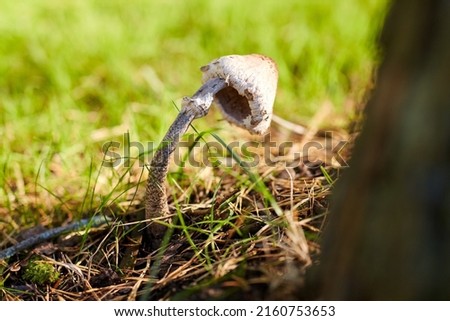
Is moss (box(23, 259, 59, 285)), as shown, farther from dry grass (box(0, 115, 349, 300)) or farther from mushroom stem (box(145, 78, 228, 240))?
mushroom stem (box(145, 78, 228, 240))

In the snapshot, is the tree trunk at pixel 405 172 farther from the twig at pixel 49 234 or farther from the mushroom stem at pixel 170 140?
the twig at pixel 49 234

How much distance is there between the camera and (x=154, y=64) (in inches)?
182

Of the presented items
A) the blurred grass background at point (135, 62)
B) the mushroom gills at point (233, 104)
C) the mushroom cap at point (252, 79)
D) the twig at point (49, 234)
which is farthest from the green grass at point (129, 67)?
the mushroom cap at point (252, 79)

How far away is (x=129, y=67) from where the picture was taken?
4.46m

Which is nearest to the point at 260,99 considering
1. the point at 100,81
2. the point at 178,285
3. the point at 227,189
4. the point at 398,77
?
the point at 227,189

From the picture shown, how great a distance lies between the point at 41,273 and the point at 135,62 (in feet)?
8.51

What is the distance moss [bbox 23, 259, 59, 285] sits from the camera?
2.27 metres

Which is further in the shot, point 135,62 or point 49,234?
point 135,62

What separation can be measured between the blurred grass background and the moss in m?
0.79

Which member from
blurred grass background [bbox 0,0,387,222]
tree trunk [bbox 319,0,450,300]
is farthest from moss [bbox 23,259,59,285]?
tree trunk [bbox 319,0,450,300]

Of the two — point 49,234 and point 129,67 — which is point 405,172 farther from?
point 129,67

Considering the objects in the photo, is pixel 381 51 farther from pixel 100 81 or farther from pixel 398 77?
pixel 100 81

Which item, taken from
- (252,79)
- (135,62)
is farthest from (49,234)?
(135,62)
